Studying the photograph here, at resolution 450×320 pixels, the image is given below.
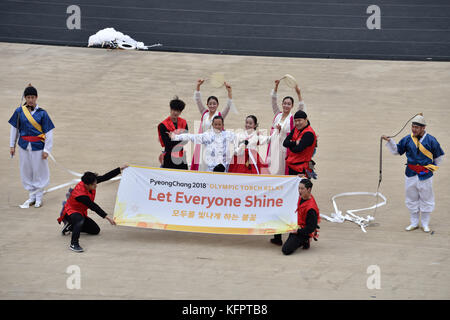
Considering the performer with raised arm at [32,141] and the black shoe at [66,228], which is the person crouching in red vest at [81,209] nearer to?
the black shoe at [66,228]

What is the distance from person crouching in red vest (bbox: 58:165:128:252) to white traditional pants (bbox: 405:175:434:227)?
406 cm

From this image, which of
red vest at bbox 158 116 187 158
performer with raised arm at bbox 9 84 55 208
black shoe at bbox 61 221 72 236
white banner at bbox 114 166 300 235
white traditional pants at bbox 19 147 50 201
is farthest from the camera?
white traditional pants at bbox 19 147 50 201

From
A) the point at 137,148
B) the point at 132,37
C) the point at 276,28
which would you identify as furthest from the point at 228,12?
the point at 137,148

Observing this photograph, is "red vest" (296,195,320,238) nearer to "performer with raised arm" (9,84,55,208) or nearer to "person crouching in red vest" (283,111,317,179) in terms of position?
"person crouching in red vest" (283,111,317,179)

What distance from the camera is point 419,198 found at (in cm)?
975

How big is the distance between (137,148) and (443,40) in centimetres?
999

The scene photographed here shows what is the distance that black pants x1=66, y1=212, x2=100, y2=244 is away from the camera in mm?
8805

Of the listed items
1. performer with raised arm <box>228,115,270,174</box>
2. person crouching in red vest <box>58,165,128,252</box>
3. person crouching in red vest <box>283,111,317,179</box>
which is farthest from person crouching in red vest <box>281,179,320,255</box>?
person crouching in red vest <box>58,165,128,252</box>

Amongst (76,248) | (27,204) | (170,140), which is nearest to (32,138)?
(27,204)

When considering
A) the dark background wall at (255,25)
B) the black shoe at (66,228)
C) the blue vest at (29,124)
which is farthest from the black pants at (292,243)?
the dark background wall at (255,25)

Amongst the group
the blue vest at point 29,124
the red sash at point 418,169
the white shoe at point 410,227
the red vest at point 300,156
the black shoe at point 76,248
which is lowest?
the black shoe at point 76,248

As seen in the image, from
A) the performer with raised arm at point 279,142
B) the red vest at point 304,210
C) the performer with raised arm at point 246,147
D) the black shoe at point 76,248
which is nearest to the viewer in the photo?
the black shoe at point 76,248

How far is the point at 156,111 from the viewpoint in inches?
587

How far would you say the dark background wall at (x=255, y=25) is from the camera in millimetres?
18562
